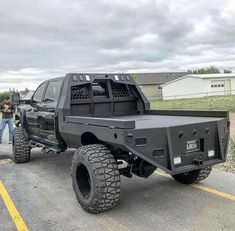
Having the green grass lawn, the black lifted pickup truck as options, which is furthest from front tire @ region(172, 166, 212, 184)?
the green grass lawn

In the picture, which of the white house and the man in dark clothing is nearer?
the man in dark clothing

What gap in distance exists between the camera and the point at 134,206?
5395 mm

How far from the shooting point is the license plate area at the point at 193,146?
5.09 meters

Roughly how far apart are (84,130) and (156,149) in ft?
3.96

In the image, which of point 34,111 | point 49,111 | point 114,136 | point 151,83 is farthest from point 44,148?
point 151,83

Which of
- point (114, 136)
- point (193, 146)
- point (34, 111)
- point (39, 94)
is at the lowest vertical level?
point (193, 146)

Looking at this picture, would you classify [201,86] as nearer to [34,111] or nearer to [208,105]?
[208,105]

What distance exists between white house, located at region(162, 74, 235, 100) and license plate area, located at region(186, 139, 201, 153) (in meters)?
48.4

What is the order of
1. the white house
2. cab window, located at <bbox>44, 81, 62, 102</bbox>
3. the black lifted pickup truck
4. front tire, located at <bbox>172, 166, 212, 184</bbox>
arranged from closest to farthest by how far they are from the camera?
the black lifted pickup truck < front tire, located at <bbox>172, 166, 212, 184</bbox> < cab window, located at <bbox>44, 81, 62, 102</bbox> < the white house

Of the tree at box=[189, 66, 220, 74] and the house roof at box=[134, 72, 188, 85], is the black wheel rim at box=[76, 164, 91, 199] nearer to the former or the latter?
the house roof at box=[134, 72, 188, 85]

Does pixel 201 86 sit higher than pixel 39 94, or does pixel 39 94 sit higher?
pixel 39 94

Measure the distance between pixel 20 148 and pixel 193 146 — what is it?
194 inches

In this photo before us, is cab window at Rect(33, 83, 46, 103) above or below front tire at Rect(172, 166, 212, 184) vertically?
above

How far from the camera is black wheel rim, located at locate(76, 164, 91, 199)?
17.8 ft
